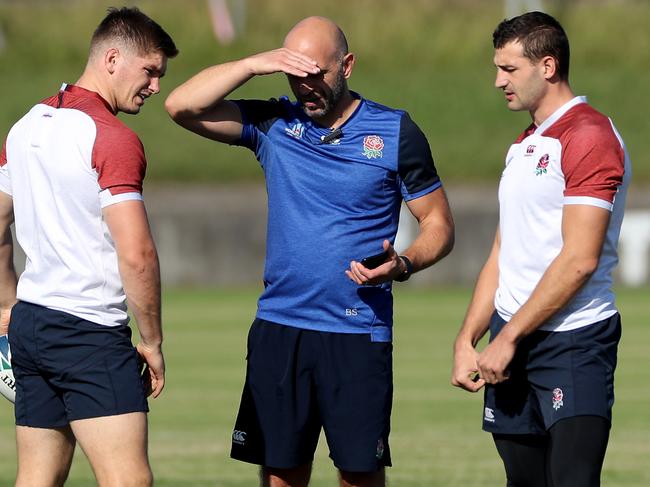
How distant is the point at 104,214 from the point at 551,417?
6.43 ft

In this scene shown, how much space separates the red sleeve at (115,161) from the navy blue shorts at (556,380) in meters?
1.76

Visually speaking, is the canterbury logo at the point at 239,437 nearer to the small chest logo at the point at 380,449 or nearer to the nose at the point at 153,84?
the small chest logo at the point at 380,449

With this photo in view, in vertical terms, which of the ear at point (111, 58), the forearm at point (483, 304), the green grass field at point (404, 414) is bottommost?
the green grass field at point (404, 414)

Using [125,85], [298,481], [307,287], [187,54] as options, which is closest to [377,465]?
[298,481]

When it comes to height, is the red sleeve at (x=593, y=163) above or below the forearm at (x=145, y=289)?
above

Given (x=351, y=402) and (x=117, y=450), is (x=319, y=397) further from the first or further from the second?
(x=117, y=450)

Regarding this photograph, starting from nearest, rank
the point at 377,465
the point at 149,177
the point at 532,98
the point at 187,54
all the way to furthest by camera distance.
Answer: the point at 532,98 < the point at 377,465 < the point at 149,177 < the point at 187,54

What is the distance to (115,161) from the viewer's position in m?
5.41

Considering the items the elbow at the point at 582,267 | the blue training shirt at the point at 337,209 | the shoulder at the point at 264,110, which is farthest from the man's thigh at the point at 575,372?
the shoulder at the point at 264,110

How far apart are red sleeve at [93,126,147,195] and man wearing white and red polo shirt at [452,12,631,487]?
157cm

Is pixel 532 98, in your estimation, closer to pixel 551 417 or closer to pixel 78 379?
pixel 551 417

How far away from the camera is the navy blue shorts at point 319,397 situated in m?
6.27

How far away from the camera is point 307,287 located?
248 inches

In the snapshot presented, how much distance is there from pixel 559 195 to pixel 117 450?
2017 millimetres
